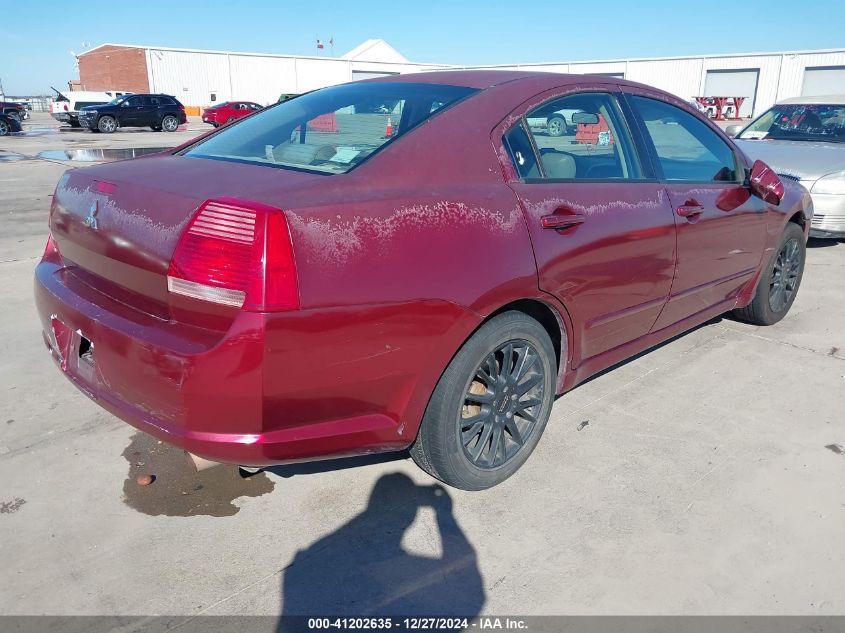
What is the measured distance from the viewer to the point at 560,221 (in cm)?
264

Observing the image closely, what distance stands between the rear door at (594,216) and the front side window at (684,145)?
223mm

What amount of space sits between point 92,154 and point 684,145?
51.2ft

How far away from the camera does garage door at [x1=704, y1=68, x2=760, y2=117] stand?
41.4 meters

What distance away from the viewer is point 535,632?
80.3 inches

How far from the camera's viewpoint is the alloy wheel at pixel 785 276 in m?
4.60

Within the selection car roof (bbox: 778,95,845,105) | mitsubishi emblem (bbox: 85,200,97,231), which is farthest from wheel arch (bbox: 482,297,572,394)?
car roof (bbox: 778,95,845,105)

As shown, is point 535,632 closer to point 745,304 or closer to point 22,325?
point 745,304

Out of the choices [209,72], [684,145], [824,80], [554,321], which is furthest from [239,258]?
[209,72]

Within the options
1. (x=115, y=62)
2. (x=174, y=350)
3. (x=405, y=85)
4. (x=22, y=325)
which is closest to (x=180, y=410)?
(x=174, y=350)

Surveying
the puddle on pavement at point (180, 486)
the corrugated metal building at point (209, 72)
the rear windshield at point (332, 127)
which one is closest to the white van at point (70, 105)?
the corrugated metal building at point (209, 72)

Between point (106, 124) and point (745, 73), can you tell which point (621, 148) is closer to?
point (106, 124)

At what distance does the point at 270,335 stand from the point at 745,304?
3.53 metres

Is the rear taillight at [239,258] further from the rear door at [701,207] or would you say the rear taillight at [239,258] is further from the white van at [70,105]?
the white van at [70,105]

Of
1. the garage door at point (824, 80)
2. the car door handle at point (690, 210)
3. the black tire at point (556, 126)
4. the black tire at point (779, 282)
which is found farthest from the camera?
the garage door at point (824, 80)
